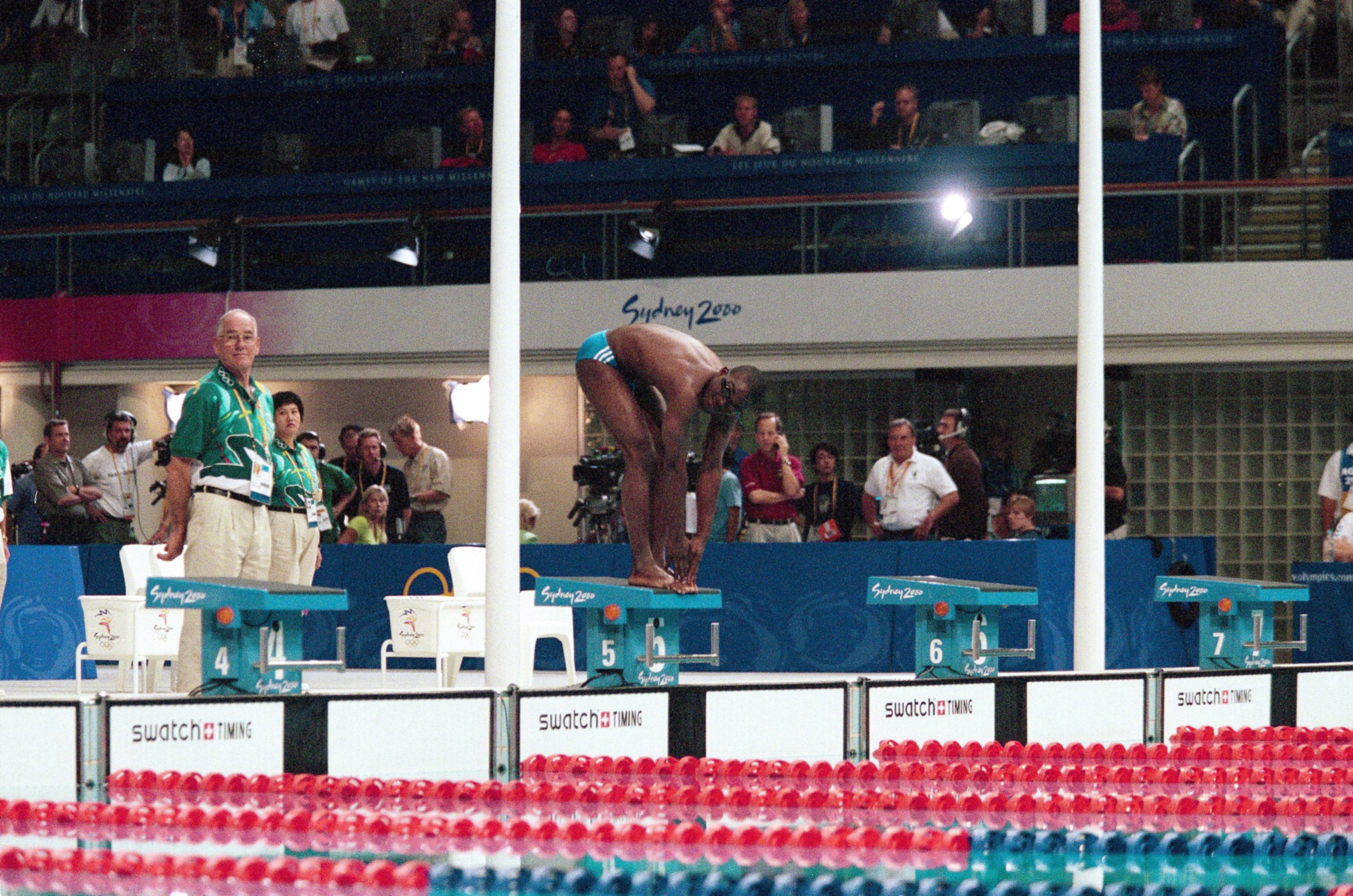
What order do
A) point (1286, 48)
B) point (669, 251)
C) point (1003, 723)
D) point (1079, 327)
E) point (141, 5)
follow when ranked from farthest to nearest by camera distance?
point (141, 5) < point (1286, 48) < point (669, 251) < point (1079, 327) < point (1003, 723)

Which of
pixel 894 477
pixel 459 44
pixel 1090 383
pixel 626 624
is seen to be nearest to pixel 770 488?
pixel 894 477

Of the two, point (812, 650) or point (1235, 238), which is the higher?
point (1235, 238)

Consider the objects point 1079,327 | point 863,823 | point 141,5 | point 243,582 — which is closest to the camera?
point 863,823

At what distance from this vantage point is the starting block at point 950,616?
794 centimetres

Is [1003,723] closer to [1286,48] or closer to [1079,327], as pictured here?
[1079,327]

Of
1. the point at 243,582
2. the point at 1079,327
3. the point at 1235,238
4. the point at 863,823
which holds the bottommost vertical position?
the point at 863,823

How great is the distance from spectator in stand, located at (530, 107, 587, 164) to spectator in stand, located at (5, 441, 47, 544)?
4869mm

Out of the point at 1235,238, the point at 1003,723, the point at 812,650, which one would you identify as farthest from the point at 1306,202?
the point at 1003,723

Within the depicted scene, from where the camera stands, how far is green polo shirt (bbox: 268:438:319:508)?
676cm

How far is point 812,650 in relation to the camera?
1020 centimetres

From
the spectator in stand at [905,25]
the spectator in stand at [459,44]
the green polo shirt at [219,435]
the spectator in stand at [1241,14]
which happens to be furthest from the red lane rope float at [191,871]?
the spectator in stand at [459,44]

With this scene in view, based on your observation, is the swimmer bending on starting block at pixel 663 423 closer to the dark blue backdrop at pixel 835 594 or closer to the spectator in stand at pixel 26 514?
the dark blue backdrop at pixel 835 594

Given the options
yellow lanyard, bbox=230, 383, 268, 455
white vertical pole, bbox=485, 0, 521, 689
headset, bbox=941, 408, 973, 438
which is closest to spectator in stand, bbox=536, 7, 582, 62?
headset, bbox=941, 408, 973, 438

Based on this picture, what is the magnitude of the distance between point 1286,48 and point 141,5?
11.0 meters
